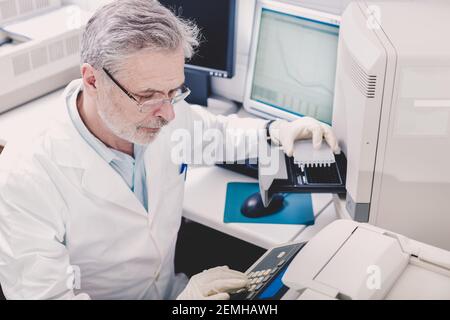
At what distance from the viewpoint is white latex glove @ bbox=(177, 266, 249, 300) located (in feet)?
3.69

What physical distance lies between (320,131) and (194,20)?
736mm

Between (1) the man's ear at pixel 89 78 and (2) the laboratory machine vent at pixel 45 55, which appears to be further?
(2) the laboratory machine vent at pixel 45 55

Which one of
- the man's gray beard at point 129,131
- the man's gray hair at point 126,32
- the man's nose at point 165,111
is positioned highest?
the man's gray hair at point 126,32

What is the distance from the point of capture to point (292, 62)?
182 cm

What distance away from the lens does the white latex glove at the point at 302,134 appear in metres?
Result: 1.47

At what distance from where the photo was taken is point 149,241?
1474mm

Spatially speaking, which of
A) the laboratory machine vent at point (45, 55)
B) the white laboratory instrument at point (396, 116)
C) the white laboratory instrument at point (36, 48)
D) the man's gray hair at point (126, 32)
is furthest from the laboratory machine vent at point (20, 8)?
the white laboratory instrument at point (396, 116)

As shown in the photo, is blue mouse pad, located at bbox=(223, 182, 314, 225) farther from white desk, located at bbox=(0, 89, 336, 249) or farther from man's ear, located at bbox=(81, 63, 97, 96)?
man's ear, located at bbox=(81, 63, 97, 96)

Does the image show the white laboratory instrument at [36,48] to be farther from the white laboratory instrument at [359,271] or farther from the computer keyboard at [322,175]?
the white laboratory instrument at [359,271]

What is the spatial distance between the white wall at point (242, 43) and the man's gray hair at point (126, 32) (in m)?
0.75

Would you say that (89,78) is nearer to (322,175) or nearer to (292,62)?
(322,175)

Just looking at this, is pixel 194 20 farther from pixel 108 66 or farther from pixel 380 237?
pixel 380 237

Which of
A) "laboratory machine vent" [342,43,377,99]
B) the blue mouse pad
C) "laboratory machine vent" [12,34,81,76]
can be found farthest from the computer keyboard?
"laboratory machine vent" [12,34,81,76]

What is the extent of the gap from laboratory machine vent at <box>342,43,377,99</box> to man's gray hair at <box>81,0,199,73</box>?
403mm
